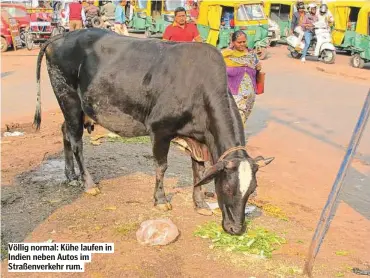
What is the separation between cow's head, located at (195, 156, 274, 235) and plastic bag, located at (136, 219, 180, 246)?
67 centimetres

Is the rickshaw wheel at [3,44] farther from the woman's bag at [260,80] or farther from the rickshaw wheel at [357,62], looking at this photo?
the woman's bag at [260,80]

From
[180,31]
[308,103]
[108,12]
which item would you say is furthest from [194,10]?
[180,31]

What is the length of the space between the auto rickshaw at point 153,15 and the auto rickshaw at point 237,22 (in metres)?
3.64

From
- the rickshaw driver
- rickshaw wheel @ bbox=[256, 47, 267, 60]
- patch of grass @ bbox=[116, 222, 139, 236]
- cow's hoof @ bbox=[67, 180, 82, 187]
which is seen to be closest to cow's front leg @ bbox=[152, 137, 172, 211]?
patch of grass @ bbox=[116, 222, 139, 236]

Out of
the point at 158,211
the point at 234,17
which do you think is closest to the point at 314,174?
the point at 158,211

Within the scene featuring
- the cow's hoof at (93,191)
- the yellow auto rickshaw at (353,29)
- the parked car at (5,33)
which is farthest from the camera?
the parked car at (5,33)

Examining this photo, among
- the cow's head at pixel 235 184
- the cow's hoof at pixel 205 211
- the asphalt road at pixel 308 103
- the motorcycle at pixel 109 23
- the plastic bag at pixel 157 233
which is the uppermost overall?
the cow's head at pixel 235 184

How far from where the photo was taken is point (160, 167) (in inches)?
219

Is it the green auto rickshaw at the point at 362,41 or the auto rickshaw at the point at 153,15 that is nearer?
the green auto rickshaw at the point at 362,41

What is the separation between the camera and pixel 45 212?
5.52 m

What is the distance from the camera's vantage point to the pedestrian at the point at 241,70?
628cm

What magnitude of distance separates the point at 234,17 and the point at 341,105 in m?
8.73

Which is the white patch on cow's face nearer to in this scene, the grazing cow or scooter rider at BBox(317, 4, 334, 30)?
the grazing cow

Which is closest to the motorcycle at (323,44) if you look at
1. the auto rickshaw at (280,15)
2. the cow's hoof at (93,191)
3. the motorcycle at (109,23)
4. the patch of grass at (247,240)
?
the auto rickshaw at (280,15)
